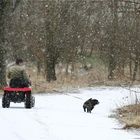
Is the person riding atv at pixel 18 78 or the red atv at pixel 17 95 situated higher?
the person riding atv at pixel 18 78

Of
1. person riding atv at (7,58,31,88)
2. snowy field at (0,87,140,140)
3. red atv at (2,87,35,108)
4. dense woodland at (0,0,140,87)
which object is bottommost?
snowy field at (0,87,140,140)

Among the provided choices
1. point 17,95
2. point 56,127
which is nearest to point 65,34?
point 17,95

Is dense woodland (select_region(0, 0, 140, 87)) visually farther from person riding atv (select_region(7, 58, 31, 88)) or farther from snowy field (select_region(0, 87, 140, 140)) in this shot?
snowy field (select_region(0, 87, 140, 140))

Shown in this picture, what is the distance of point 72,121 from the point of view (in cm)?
1582

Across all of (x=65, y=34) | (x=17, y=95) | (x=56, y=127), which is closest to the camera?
(x=56, y=127)

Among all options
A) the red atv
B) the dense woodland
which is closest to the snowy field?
the red atv

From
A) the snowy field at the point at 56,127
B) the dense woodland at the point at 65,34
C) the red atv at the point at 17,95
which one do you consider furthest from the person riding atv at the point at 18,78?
the dense woodland at the point at 65,34

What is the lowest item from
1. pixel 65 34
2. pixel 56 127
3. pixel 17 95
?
pixel 56 127

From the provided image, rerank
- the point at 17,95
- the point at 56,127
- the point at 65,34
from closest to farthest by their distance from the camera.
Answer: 1. the point at 56,127
2. the point at 17,95
3. the point at 65,34

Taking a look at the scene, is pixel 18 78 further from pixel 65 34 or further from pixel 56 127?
pixel 65 34

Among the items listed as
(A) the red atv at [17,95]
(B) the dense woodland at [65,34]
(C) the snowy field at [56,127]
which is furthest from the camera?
(B) the dense woodland at [65,34]

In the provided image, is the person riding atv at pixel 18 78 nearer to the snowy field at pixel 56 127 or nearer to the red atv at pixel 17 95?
the red atv at pixel 17 95

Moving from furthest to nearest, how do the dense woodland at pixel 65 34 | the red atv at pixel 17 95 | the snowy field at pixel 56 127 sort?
1. the dense woodland at pixel 65 34
2. the red atv at pixel 17 95
3. the snowy field at pixel 56 127

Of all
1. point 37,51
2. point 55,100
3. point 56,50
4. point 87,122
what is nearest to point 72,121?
point 87,122
